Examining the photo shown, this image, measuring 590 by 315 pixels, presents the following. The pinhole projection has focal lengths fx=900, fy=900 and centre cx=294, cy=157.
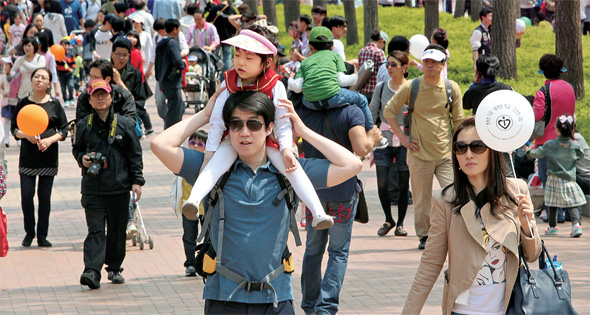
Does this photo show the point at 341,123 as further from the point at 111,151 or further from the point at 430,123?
the point at 111,151

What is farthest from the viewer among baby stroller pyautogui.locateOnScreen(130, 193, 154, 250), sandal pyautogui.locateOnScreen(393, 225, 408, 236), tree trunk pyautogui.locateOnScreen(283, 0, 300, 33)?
tree trunk pyautogui.locateOnScreen(283, 0, 300, 33)

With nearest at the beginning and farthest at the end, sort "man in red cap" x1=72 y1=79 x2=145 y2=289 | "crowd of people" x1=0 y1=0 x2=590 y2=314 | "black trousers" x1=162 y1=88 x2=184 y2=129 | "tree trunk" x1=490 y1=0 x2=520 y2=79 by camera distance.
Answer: "crowd of people" x1=0 y1=0 x2=590 y2=314 < "man in red cap" x1=72 y1=79 x2=145 y2=289 < "black trousers" x1=162 y1=88 x2=184 y2=129 < "tree trunk" x1=490 y1=0 x2=520 y2=79

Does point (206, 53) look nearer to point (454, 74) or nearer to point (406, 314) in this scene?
point (454, 74)

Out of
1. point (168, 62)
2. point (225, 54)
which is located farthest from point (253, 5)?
point (168, 62)

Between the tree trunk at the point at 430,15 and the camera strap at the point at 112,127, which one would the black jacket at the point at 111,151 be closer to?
the camera strap at the point at 112,127

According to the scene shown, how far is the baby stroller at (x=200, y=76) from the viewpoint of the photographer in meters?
18.5

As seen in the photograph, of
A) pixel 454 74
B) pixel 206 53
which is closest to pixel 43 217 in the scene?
pixel 206 53

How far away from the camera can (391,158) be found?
33.8 ft

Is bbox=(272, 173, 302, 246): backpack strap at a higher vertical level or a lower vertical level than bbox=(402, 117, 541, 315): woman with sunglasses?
higher

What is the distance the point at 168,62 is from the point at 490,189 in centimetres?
1162

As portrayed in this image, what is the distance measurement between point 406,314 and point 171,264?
16.4 feet

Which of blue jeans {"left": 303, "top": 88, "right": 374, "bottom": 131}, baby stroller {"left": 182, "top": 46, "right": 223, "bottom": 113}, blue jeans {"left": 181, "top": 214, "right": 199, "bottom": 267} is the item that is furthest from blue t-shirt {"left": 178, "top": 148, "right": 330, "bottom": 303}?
baby stroller {"left": 182, "top": 46, "right": 223, "bottom": 113}

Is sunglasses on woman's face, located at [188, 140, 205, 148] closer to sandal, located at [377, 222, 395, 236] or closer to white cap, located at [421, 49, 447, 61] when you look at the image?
white cap, located at [421, 49, 447, 61]

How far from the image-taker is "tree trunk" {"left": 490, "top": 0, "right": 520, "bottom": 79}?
55.9 feet
